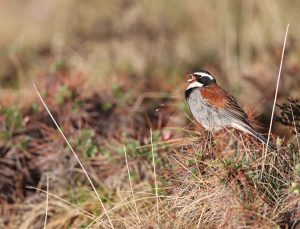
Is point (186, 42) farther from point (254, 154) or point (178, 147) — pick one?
point (254, 154)

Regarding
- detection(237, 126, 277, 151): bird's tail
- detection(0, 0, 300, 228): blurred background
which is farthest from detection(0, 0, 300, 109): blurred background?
detection(237, 126, 277, 151): bird's tail

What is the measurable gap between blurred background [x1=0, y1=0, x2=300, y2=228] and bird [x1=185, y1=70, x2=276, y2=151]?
0.18m

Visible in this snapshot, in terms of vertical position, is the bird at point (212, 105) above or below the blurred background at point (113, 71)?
above

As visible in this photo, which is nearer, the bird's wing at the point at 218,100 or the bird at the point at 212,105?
the bird at the point at 212,105

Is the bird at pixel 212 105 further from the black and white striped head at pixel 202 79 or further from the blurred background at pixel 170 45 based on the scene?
the blurred background at pixel 170 45

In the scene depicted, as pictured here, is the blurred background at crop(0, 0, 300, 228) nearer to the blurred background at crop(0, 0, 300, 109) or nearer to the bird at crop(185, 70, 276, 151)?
the blurred background at crop(0, 0, 300, 109)

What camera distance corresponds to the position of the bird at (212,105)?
5.13 m

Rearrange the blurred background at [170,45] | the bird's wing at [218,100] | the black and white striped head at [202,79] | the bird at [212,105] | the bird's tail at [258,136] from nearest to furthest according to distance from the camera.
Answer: the bird's tail at [258,136] < the bird at [212,105] < the bird's wing at [218,100] < the black and white striped head at [202,79] < the blurred background at [170,45]

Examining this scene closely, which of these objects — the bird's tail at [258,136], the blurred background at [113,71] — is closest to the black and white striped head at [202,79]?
the blurred background at [113,71]

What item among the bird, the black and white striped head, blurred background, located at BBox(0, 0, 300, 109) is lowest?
blurred background, located at BBox(0, 0, 300, 109)

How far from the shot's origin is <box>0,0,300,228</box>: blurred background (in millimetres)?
5750

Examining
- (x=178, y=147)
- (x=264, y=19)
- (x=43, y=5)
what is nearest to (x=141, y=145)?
(x=178, y=147)

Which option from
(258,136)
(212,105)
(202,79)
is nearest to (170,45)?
(202,79)

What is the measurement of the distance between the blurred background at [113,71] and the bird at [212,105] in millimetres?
179
